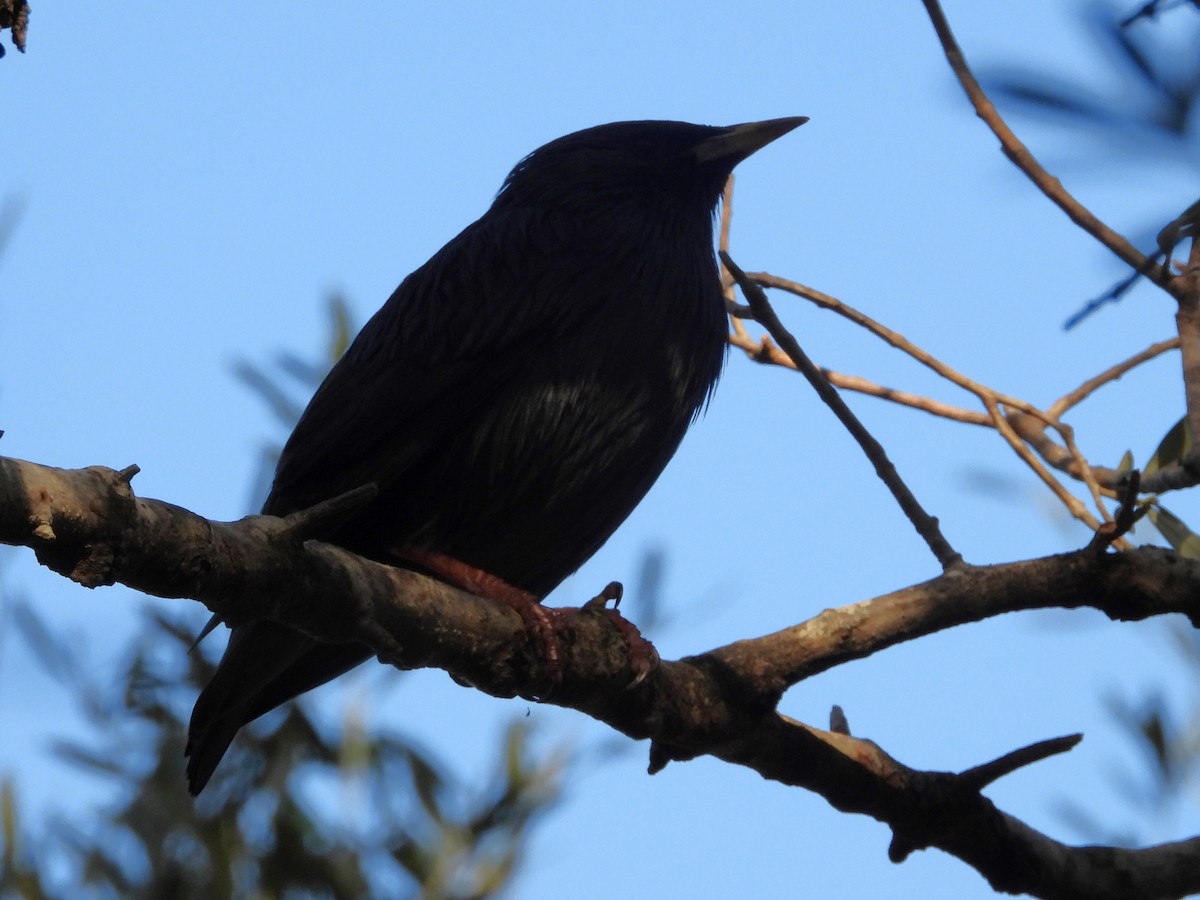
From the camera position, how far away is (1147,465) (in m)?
4.38

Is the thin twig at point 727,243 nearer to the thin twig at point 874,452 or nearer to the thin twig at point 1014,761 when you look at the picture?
the thin twig at point 874,452

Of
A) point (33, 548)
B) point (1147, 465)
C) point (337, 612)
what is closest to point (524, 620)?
point (337, 612)

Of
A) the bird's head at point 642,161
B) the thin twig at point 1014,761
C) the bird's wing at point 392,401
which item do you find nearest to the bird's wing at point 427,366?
the bird's wing at point 392,401

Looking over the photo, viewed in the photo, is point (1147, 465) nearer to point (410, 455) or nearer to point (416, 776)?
point (410, 455)

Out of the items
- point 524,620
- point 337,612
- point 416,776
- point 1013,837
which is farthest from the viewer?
point 416,776

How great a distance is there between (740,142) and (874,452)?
2096 millimetres

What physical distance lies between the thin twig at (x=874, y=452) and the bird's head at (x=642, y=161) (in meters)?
1.68

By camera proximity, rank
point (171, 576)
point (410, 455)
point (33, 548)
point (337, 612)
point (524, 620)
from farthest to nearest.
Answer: point (410, 455), point (524, 620), point (337, 612), point (171, 576), point (33, 548)

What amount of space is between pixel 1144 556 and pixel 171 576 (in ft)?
7.89

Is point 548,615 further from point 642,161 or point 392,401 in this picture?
point 642,161

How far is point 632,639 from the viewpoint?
3.80 m

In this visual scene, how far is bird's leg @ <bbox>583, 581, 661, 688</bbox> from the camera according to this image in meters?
3.73

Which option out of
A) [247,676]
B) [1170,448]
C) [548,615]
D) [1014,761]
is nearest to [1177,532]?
[1170,448]

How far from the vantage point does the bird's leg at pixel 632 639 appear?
12.2 feet
